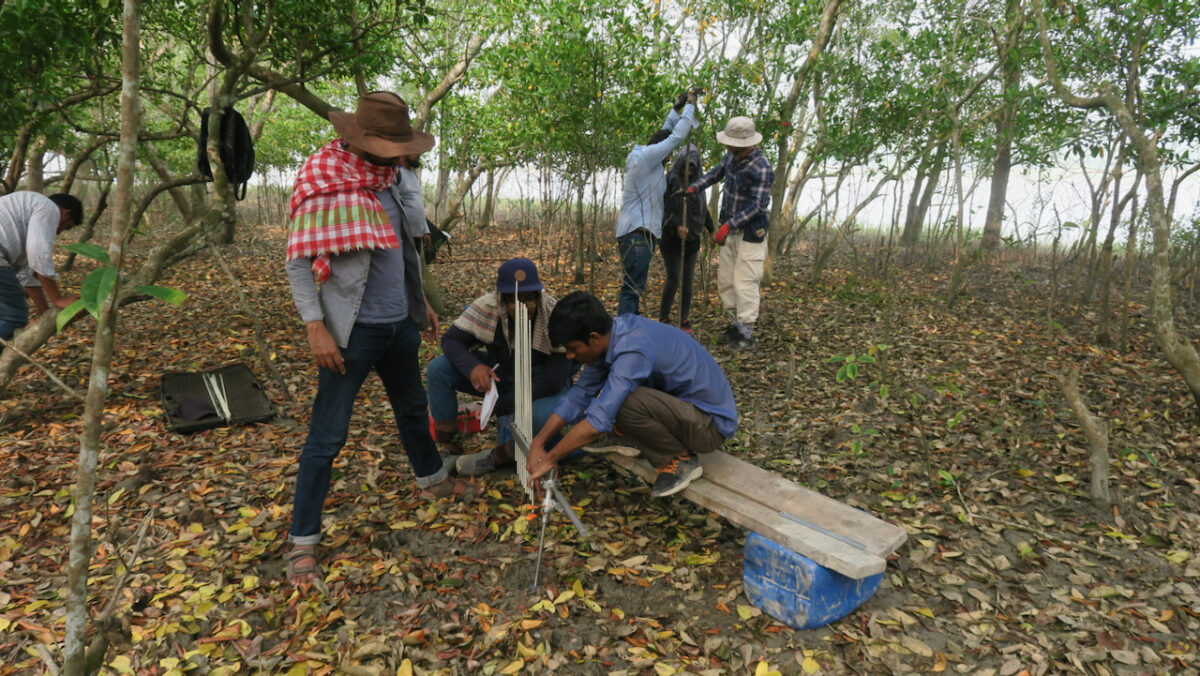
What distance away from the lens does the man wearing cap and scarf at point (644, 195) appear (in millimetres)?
4430

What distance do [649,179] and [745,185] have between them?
84 centimetres

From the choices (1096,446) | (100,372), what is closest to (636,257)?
(1096,446)

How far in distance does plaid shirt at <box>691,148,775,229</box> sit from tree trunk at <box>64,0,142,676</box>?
3.86 metres

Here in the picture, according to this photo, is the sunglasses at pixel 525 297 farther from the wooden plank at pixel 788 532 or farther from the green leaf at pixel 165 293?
the green leaf at pixel 165 293

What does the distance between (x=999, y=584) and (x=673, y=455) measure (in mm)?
1404

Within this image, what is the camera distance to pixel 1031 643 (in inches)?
84.1

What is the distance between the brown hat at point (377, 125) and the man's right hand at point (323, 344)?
0.67 metres

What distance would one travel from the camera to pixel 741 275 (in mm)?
5012

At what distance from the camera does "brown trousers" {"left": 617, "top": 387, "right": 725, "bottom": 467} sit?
2.59 m

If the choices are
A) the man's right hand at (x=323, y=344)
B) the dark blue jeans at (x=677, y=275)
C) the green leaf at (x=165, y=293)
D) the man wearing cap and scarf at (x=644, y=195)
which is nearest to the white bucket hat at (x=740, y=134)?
the man wearing cap and scarf at (x=644, y=195)

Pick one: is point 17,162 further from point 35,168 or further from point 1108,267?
point 1108,267

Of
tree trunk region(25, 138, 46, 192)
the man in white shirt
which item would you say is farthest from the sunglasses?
tree trunk region(25, 138, 46, 192)

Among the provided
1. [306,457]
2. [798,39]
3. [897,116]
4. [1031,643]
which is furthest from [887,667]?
[897,116]

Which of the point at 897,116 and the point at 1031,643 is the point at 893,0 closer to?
the point at 897,116
